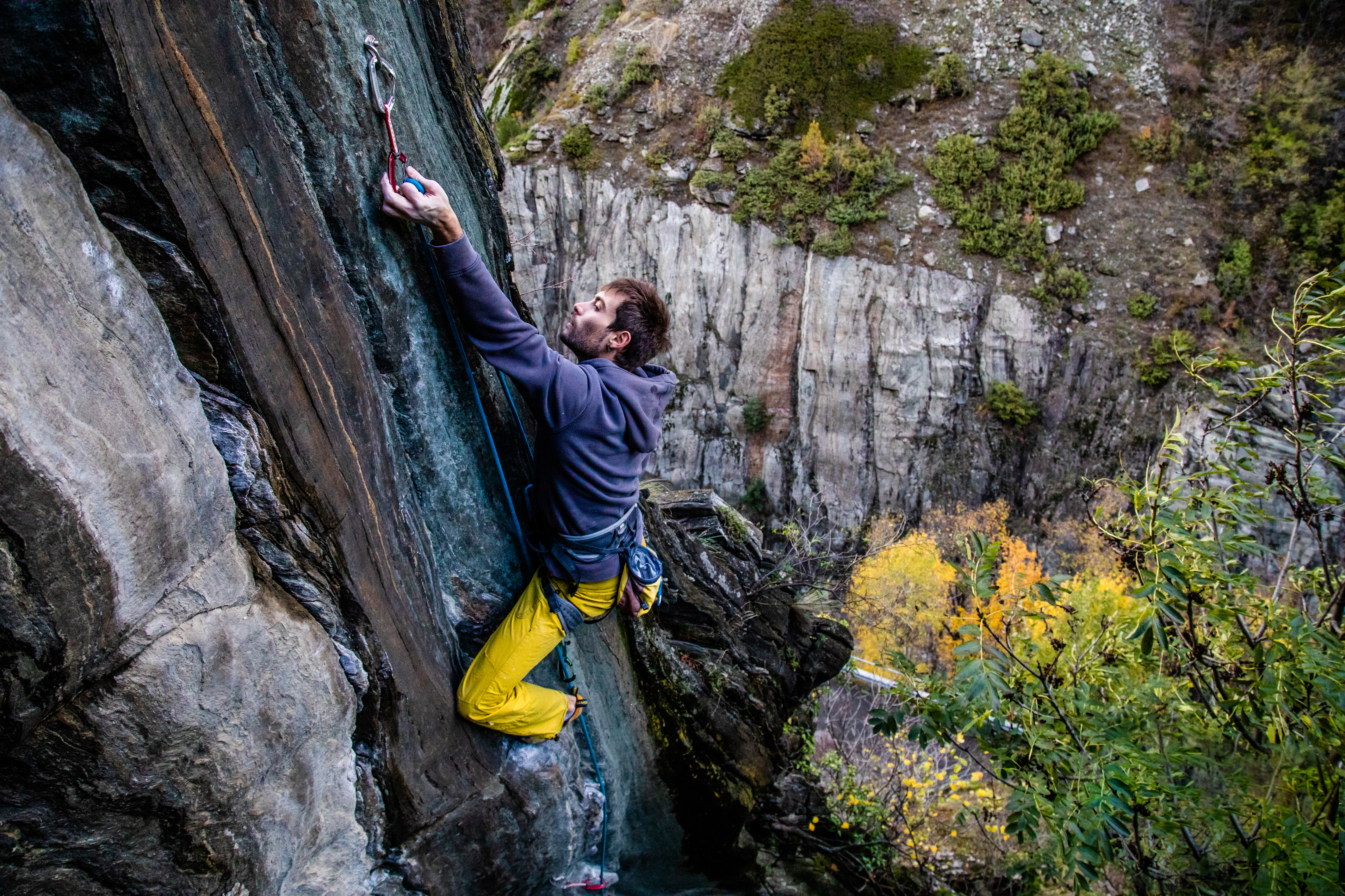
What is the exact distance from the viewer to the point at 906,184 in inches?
803

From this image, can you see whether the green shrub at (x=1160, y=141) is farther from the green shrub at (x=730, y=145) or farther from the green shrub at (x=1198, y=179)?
the green shrub at (x=730, y=145)

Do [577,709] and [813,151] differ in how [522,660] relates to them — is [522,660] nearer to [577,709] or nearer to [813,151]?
Result: [577,709]

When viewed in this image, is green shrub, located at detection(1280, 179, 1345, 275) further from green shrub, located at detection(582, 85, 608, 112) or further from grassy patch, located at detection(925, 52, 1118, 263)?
green shrub, located at detection(582, 85, 608, 112)

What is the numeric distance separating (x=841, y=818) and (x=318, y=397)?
6.18 meters

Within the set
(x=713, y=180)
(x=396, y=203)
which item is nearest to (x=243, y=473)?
(x=396, y=203)

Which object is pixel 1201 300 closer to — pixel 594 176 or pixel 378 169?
pixel 594 176

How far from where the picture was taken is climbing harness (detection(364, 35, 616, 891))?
239 cm

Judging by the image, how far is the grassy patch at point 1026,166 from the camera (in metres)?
19.8

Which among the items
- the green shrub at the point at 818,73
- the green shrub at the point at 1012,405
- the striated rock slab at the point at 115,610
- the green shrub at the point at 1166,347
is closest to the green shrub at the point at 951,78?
the green shrub at the point at 818,73

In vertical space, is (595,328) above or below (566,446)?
above

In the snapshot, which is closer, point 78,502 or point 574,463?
point 78,502

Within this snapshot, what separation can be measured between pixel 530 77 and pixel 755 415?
45.8 feet

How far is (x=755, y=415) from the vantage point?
21.9m

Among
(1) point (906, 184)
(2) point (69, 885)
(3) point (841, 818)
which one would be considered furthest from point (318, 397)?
(1) point (906, 184)
